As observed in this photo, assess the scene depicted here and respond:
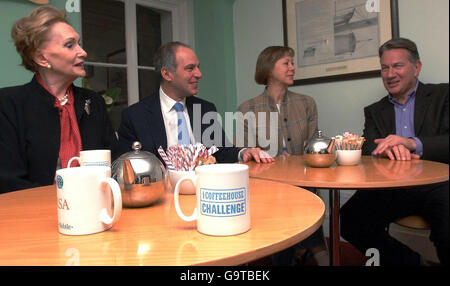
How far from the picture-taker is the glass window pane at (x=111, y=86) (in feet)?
4.21

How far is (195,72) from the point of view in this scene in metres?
1.07

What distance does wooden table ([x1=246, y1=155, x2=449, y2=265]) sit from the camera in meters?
0.46

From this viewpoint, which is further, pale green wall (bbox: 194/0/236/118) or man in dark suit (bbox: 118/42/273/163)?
pale green wall (bbox: 194/0/236/118)

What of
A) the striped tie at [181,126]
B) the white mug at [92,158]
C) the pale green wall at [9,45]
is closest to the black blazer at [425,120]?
A: the white mug at [92,158]

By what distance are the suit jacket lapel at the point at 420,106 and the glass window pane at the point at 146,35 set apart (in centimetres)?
140

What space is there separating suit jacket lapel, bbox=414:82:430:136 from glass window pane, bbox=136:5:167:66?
1.40 m

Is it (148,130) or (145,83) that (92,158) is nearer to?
(148,130)

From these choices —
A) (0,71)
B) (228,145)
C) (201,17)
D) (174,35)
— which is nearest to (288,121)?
(228,145)

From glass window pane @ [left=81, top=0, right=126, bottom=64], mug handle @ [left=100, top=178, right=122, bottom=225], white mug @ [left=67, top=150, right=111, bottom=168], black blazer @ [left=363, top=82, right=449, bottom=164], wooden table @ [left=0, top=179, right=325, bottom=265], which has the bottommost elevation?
wooden table @ [left=0, top=179, right=325, bottom=265]

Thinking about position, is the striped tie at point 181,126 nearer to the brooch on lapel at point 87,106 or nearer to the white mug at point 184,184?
the brooch on lapel at point 87,106
